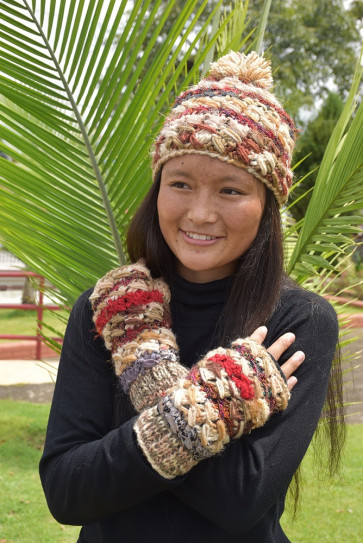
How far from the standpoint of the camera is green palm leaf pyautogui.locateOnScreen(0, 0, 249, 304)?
6.44ft

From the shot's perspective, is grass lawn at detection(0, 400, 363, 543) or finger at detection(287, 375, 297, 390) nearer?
finger at detection(287, 375, 297, 390)

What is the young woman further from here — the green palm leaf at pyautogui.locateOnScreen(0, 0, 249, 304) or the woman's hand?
the green palm leaf at pyautogui.locateOnScreen(0, 0, 249, 304)

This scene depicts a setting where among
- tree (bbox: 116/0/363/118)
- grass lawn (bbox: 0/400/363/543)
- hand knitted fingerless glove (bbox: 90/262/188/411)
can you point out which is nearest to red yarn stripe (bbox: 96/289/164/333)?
hand knitted fingerless glove (bbox: 90/262/188/411)

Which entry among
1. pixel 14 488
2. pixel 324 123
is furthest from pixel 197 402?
pixel 324 123

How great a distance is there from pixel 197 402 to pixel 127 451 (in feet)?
0.57

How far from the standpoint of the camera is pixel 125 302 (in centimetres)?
149

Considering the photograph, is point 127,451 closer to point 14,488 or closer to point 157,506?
point 157,506

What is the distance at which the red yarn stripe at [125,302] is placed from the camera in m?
1.46

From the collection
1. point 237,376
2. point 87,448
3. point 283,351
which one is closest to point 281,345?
point 283,351

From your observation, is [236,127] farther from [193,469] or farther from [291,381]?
[193,469]

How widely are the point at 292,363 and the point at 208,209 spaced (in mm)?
379

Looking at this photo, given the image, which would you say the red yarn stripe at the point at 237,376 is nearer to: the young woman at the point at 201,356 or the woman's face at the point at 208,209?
the young woman at the point at 201,356

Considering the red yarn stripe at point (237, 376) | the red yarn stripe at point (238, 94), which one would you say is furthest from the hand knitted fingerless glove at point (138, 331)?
the red yarn stripe at point (238, 94)

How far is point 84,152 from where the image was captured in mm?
2125
